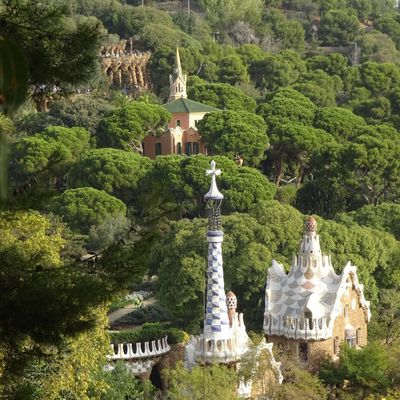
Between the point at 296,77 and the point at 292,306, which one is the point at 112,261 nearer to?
the point at 292,306

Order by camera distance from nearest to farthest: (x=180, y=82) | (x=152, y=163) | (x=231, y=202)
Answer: (x=231, y=202) → (x=152, y=163) → (x=180, y=82)

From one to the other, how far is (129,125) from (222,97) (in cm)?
969

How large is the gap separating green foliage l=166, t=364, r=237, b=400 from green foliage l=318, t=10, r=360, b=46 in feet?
223

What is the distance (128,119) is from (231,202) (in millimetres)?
10519

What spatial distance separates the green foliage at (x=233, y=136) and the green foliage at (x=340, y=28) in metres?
38.1

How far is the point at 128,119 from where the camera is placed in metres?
59.4

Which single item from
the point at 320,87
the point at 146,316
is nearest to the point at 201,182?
the point at 146,316

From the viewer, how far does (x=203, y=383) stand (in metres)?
29.9

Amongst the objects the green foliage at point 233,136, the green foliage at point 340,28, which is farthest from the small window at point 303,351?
the green foliage at point 340,28

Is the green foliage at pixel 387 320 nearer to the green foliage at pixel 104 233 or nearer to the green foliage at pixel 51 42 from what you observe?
the green foliage at pixel 104 233

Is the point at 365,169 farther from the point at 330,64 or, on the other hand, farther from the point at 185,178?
the point at 330,64

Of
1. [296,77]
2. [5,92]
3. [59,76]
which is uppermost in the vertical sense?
[5,92]

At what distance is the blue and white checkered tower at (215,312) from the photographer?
106 feet

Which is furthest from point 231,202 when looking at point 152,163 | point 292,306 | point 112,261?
point 112,261
